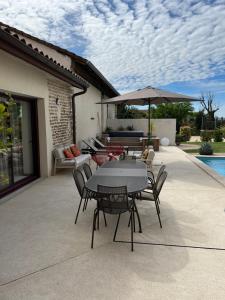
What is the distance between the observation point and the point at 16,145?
655 centimetres

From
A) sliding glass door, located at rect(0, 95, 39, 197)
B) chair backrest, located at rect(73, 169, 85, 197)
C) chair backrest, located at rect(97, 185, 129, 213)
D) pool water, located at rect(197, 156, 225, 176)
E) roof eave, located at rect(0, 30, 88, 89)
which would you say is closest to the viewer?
chair backrest, located at rect(97, 185, 129, 213)

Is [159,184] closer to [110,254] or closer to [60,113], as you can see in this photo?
[110,254]

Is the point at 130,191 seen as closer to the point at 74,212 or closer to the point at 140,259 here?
the point at 140,259

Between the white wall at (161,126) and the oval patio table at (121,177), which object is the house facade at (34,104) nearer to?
the oval patio table at (121,177)

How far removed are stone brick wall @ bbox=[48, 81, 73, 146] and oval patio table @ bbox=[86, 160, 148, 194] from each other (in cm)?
337

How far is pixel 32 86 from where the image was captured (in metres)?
6.44

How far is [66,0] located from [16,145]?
4552mm

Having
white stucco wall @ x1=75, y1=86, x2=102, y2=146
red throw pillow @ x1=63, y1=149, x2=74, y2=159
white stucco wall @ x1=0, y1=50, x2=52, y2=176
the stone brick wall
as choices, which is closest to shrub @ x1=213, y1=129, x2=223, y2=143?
white stucco wall @ x1=75, y1=86, x2=102, y2=146

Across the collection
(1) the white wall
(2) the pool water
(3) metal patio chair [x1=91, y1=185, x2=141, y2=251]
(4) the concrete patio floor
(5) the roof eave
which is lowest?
(2) the pool water

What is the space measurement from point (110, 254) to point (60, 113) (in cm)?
640

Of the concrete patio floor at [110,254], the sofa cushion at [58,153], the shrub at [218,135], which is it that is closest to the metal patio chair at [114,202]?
the concrete patio floor at [110,254]

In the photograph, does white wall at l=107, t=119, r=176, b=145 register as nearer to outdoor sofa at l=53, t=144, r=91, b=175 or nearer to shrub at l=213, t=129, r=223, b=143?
shrub at l=213, t=129, r=223, b=143

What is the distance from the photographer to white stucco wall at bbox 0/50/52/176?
16.6ft

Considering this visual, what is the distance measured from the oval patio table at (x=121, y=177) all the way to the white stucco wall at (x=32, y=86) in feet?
8.80
